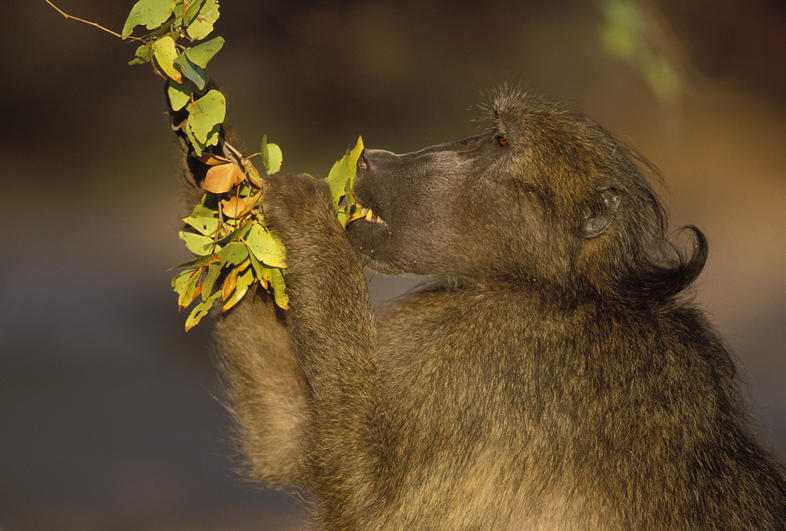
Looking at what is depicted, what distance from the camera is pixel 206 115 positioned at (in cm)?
264

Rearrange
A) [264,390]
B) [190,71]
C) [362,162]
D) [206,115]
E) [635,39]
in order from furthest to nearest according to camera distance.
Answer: [635,39]
[264,390]
[362,162]
[206,115]
[190,71]

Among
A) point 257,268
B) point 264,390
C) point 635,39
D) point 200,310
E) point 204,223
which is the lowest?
point 264,390

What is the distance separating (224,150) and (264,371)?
33.1 inches

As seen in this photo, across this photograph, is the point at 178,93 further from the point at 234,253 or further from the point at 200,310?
the point at 200,310

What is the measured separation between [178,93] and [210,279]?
55cm

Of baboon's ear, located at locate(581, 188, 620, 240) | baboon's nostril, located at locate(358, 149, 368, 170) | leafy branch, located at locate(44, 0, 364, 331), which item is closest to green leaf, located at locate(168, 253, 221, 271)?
leafy branch, located at locate(44, 0, 364, 331)

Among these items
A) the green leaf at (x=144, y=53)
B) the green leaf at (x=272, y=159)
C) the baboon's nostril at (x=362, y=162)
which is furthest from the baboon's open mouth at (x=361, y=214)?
the green leaf at (x=144, y=53)

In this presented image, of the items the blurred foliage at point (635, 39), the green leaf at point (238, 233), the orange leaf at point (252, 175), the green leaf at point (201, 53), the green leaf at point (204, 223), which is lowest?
the green leaf at point (238, 233)

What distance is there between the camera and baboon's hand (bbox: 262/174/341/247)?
9.13 ft

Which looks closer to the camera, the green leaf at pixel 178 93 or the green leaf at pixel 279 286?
the green leaf at pixel 178 93

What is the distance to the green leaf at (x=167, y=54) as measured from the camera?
2609 mm

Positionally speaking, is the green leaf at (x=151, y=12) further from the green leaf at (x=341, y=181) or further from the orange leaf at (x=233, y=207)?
the green leaf at (x=341, y=181)

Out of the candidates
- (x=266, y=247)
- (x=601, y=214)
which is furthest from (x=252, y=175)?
(x=601, y=214)

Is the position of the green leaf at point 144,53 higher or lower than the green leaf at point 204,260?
higher
